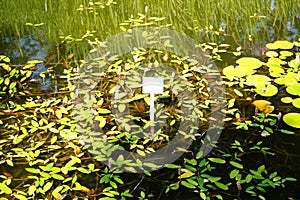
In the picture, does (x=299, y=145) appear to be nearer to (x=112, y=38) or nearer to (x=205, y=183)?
(x=205, y=183)

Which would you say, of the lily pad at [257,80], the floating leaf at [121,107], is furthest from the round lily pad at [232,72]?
the floating leaf at [121,107]

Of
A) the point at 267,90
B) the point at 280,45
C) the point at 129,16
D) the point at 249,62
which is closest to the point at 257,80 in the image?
the point at 267,90

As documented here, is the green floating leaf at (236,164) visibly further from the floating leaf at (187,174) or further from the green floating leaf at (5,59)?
the green floating leaf at (5,59)

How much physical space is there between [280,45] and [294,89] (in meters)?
0.59

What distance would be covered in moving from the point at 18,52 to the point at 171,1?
1310 millimetres

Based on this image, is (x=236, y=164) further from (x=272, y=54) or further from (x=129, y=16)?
(x=129, y=16)

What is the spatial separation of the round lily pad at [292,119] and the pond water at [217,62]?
0.10ft

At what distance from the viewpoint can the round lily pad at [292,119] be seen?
1.76 meters

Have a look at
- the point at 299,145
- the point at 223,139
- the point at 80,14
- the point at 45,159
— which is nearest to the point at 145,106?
the point at 223,139

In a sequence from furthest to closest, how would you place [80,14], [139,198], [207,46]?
[80,14] → [207,46] → [139,198]

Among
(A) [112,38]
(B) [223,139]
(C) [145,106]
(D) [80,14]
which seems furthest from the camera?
(D) [80,14]

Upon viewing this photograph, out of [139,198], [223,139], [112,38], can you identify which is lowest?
[139,198]

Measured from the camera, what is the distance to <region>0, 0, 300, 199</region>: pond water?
58.4 inches

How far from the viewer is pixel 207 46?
8.20 feet
